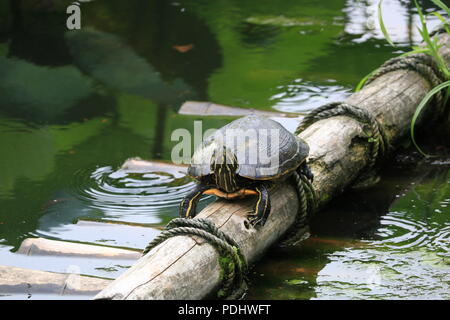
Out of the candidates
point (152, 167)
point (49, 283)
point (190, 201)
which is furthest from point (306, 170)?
point (49, 283)

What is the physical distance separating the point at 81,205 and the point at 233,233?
123cm

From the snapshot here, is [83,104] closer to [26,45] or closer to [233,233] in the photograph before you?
[26,45]

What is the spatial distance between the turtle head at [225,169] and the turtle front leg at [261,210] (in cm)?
11

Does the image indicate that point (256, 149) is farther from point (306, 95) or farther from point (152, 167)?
point (306, 95)

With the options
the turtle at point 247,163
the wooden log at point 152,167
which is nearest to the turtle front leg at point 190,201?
the turtle at point 247,163

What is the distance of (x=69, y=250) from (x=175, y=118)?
6.22 ft

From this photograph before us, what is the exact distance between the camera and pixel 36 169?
4.30 m

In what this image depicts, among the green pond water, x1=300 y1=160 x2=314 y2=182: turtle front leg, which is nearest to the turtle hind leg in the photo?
x1=300 y1=160 x2=314 y2=182: turtle front leg

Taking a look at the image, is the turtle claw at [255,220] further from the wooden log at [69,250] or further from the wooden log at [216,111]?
the wooden log at [216,111]

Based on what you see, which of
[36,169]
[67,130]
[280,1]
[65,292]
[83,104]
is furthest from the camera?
[280,1]

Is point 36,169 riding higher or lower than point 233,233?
lower

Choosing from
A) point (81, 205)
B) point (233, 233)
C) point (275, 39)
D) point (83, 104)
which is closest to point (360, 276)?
point (233, 233)

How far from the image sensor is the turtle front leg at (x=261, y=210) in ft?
9.66

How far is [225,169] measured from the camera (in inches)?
116
